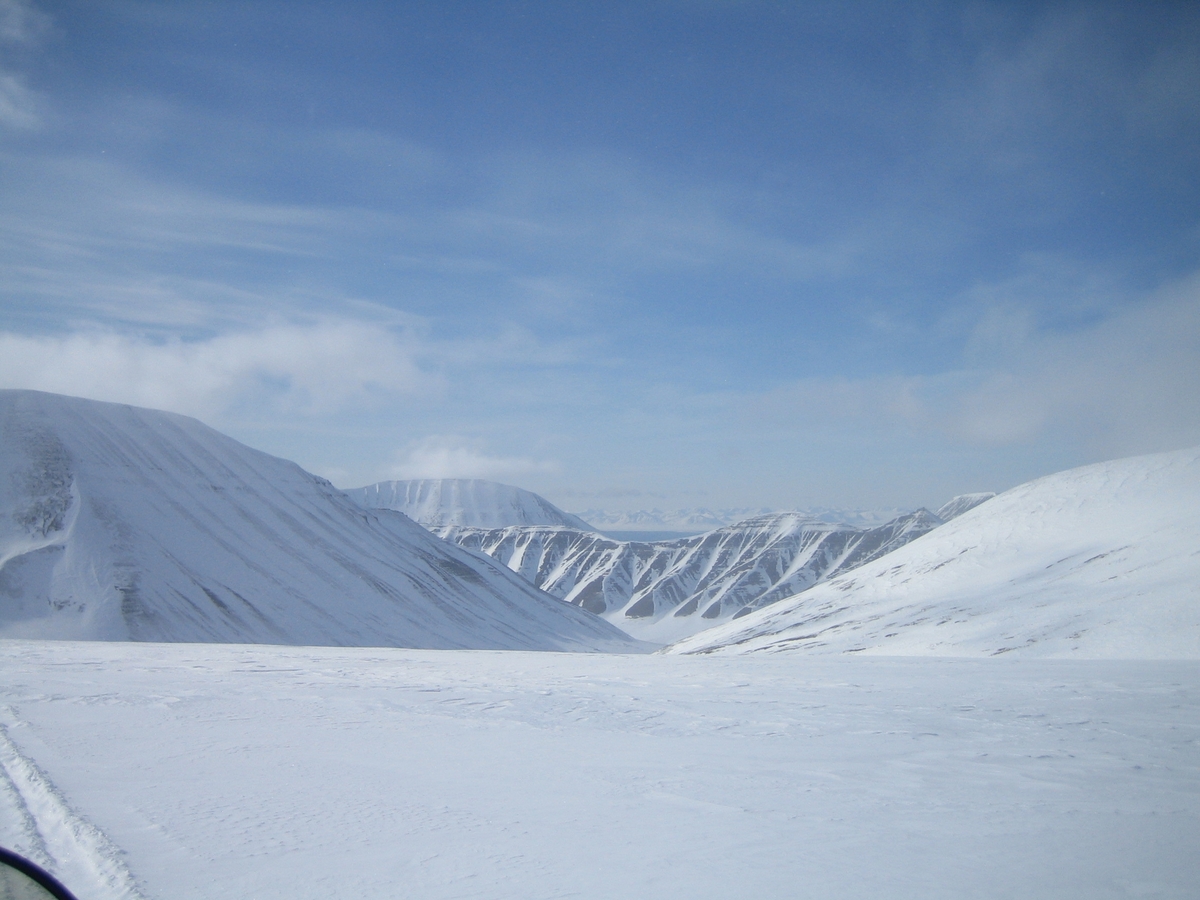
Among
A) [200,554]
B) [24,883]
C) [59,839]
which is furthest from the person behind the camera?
[200,554]

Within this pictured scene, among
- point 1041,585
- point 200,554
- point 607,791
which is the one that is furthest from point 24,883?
point 200,554

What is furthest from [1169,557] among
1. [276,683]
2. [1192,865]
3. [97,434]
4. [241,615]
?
[97,434]

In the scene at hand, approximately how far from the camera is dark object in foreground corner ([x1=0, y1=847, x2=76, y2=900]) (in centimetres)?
341

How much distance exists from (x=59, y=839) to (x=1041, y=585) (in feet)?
178

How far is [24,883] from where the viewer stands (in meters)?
3.48

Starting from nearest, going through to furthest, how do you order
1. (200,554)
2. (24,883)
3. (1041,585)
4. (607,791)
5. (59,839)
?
(24,883) → (59,839) → (607,791) → (1041,585) → (200,554)

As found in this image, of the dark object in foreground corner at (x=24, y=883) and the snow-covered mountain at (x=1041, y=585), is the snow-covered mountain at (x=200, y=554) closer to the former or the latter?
the snow-covered mountain at (x=1041, y=585)

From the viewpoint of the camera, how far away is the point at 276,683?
19.2 metres

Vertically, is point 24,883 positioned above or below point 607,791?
above

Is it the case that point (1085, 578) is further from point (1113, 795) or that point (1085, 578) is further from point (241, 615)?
point (241, 615)

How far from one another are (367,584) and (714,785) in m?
117

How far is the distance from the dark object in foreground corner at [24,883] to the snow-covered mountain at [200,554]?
3342 inches

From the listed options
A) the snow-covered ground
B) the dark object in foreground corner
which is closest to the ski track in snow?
the snow-covered ground

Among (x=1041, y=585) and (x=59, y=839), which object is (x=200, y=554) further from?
(x=59, y=839)
